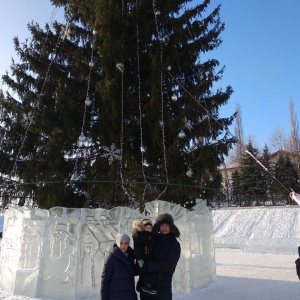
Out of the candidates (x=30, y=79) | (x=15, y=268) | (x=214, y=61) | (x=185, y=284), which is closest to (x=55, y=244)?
(x=15, y=268)

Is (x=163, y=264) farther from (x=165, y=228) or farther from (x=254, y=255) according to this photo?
(x=254, y=255)

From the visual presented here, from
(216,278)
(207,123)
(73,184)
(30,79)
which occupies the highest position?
(30,79)

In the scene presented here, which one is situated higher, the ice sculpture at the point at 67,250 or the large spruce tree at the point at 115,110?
the large spruce tree at the point at 115,110

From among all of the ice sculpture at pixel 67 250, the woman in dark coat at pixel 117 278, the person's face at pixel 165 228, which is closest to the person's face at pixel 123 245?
the woman in dark coat at pixel 117 278

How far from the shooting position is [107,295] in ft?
11.9

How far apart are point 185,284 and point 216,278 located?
6.35 ft

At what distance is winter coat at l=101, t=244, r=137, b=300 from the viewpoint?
143 inches

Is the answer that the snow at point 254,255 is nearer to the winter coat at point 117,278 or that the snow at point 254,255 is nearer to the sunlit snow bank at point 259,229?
the sunlit snow bank at point 259,229

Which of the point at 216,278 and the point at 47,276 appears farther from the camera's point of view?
the point at 216,278

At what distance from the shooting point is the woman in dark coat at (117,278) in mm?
3643

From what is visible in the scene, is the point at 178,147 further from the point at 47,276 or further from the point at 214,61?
the point at 47,276

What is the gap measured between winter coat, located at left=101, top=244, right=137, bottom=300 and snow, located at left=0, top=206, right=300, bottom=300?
3489 mm

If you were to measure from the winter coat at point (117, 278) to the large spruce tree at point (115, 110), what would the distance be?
13.6 feet

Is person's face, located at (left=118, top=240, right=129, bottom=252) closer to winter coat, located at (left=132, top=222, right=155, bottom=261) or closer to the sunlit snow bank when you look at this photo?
winter coat, located at (left=132, top=222, right=155, bottom=261)
